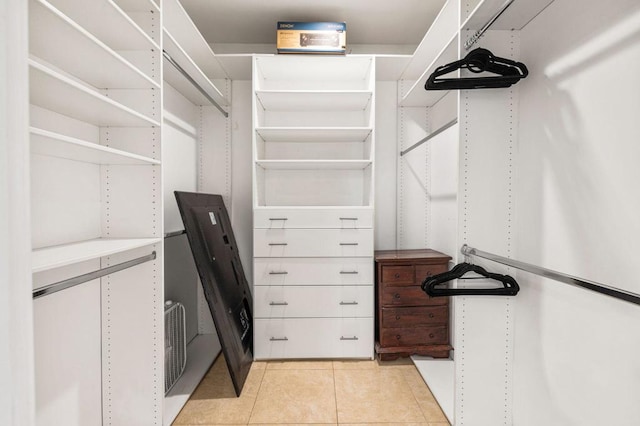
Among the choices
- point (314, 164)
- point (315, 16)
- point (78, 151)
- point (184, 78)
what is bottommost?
point (78, 151)

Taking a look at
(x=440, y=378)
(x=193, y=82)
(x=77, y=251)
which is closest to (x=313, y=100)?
(x=193, y=82)

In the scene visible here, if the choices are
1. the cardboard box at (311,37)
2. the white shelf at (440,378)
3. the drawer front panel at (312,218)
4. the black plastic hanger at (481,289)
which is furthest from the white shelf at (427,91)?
the white shelf at (440,378)

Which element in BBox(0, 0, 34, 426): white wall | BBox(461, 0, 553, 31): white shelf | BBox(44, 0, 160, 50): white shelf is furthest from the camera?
BBox(461, 0, 553, 31): white shelf

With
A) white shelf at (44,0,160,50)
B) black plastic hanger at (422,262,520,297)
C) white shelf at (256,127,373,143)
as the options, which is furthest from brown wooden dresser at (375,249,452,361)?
white shelf at (44,0,160,50)

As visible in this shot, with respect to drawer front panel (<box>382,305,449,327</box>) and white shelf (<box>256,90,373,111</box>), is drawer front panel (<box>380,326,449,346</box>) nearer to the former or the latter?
drawer front panel (<box>382,305,449,327</box>)

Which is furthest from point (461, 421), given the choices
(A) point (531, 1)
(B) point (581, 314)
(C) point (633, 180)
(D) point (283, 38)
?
(D) point (283, 38)

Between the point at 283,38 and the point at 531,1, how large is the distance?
1497mm

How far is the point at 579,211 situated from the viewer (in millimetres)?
1157

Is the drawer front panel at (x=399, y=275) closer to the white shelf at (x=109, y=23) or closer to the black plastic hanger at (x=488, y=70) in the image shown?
A: the black plastic hanger at (x=488, y=70)

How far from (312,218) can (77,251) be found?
4.54 ft

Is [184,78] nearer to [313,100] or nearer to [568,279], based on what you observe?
[313,100]

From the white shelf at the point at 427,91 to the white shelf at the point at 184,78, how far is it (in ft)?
4.90

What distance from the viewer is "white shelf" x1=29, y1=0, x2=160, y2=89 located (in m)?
0.93

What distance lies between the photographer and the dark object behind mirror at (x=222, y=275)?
179 centimetres
